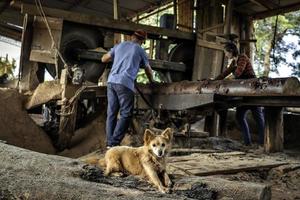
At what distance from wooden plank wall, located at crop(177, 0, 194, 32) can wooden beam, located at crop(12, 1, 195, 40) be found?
190 cm

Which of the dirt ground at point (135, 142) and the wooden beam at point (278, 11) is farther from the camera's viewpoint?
the wooden beam at point (278, 11)

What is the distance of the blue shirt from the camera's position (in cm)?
616

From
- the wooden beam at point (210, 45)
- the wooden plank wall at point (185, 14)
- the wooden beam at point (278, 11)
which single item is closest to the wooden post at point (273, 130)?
the wooden beam at point (210, 45)

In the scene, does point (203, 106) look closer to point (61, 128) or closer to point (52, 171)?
point (61, 128)

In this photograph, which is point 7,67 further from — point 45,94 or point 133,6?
point 45,94

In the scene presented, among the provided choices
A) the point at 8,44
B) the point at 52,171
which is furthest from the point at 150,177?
the point at 8,44

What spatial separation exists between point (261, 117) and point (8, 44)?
15610 mm

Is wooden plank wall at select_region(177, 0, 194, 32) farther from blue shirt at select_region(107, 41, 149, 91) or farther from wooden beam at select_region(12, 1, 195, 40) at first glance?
blue shirt at select_region(107, 41, 149, 91)

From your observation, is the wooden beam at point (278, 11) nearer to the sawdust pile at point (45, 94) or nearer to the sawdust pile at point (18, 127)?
the sawdust pile at point (45, 94)

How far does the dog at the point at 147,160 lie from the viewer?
3760mm

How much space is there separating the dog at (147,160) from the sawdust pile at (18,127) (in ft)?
11.5

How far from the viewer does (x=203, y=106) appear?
677 cm

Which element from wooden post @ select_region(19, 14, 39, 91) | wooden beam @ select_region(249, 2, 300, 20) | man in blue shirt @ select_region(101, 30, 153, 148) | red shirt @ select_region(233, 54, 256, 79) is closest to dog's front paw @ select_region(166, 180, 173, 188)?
man in blue shirt @ select_region(101, 30, 153, 148)

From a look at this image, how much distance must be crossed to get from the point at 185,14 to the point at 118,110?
6151 mm
